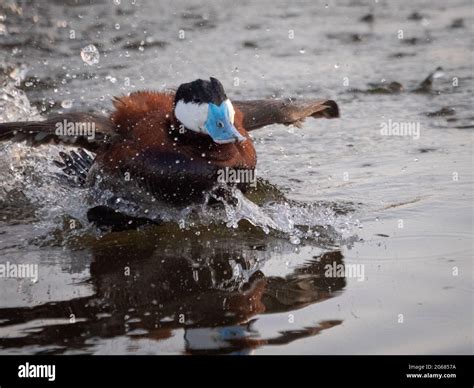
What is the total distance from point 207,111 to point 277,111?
1.14 meters

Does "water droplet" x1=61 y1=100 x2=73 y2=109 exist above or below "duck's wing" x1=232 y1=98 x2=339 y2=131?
above

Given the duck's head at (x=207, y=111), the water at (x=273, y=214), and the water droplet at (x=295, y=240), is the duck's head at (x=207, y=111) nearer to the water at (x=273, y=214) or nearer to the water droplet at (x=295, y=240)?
the water at (x=273, y=214)

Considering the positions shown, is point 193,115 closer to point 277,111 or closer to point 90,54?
point 277,111

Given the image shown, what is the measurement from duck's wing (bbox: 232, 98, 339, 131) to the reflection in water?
107cm

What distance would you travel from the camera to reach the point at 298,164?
22.6 feet

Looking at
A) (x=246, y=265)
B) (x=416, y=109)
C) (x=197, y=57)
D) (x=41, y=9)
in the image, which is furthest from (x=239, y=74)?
(x=246, y=265)

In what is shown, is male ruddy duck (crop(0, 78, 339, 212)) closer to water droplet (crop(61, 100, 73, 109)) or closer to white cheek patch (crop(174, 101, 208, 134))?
white cheek patch (crop(174, 101, 208, 134))

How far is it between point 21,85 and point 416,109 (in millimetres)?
3520

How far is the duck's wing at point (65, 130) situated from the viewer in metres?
5.75

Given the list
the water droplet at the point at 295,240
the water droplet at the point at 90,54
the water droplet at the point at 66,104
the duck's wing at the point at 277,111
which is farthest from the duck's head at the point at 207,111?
the water droplet at the point at 90,54

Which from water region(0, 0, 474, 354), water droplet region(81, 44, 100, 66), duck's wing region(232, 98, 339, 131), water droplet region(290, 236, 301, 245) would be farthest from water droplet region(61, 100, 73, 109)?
water droplet region(290, 236, 301, 245)

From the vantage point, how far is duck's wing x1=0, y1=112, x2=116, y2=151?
5750 mm

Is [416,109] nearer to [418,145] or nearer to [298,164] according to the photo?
[418,145]

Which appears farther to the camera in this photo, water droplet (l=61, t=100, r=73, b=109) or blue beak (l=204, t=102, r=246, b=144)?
water droplet (l=61, t=100, r=73, b=109)
